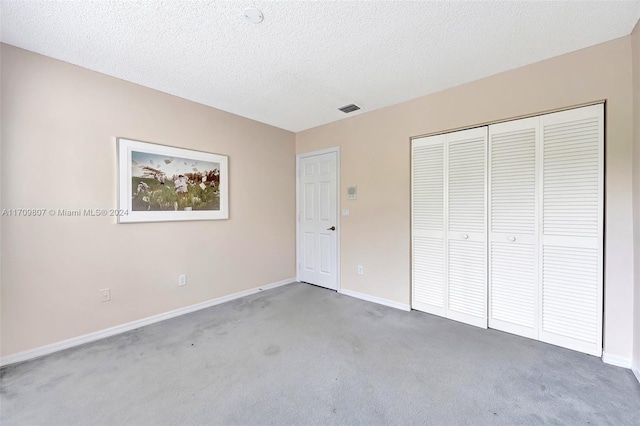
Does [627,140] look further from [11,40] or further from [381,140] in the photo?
[11,40]

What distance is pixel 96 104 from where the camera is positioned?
2371mm

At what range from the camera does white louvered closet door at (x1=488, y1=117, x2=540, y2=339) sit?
229cm

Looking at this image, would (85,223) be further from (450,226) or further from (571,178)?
(571,178)

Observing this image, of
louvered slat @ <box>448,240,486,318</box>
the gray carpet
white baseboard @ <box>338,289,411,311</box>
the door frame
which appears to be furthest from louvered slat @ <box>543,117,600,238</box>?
the door frame

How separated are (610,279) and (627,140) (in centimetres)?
104

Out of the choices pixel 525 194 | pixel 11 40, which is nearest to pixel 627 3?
pixel 525 194

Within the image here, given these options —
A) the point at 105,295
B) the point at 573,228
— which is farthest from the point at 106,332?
the point at 573,228

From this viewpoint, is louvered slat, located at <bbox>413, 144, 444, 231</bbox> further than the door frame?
No

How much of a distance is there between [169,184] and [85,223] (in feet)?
2.62

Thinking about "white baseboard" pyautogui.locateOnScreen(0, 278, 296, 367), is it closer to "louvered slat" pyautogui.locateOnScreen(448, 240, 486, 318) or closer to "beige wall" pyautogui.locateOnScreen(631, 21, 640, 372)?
"louvered slat" pyautogui.locateOnScreen(448, 240, 486, 318)

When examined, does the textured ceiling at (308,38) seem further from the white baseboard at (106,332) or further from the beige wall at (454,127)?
the white baseboard at (106,332)

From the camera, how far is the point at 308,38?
6.30 ft

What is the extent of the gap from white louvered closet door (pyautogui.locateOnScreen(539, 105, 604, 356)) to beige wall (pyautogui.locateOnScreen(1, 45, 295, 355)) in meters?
3.35

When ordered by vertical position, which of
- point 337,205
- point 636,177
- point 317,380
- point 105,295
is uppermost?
point 636,177
